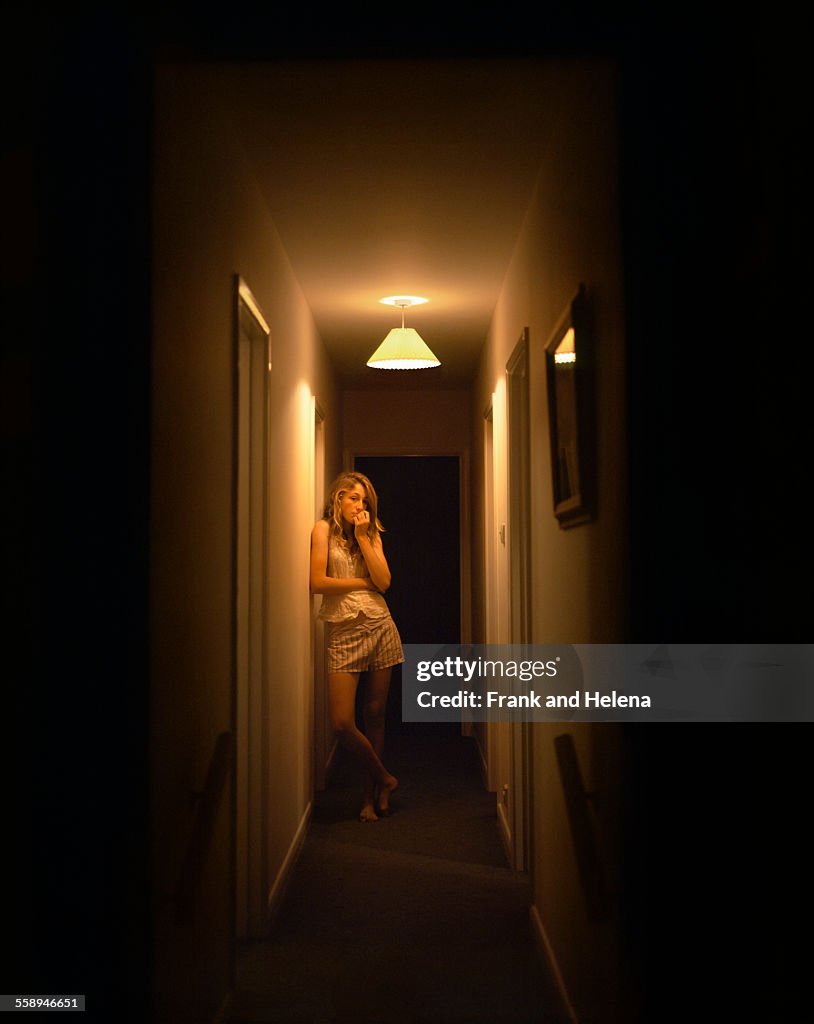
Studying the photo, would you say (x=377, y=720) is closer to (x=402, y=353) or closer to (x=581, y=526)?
(x=402, y=353)

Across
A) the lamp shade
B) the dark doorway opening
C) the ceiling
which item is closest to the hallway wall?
the ceiling

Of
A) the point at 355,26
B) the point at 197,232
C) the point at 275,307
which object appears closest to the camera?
the point at 355,26

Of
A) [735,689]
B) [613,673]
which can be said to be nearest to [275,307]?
[613,673]

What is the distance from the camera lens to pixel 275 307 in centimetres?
397

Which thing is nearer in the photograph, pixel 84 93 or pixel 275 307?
pixel 84 93

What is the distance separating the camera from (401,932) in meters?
3.54

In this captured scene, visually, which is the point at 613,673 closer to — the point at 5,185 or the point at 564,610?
the point at 564,610

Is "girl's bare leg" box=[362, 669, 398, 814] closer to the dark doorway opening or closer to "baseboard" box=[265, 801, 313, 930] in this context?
"baseboard" box=[265, 801, 313, 930]

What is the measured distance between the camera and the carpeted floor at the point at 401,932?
9.63 ft

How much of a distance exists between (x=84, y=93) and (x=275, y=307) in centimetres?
213

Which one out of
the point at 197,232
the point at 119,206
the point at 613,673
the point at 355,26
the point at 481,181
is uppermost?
the point at 481,181

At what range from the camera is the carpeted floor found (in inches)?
116

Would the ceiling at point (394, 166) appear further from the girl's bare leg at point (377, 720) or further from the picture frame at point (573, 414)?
the girl's bare leg at point (377, 720)

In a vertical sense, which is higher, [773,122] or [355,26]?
[355,26]
